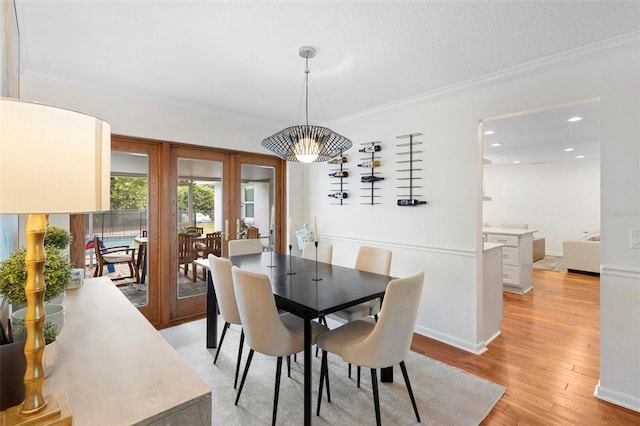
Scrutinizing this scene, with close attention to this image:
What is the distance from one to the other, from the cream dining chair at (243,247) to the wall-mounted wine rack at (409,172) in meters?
1.80

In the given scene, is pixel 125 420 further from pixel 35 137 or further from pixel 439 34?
pixel 439 34

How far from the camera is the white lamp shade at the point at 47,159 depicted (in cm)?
64

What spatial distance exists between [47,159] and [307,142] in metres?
1.94

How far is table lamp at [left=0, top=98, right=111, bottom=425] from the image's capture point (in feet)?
2.12

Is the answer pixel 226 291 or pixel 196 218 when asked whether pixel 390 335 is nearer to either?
pixel 226 291

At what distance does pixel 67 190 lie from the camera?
71 cm

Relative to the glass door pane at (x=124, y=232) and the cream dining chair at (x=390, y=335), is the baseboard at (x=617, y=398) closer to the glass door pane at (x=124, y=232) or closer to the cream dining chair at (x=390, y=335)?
the cream dining chair at (x=390, y=335)

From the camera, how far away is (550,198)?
8039mm

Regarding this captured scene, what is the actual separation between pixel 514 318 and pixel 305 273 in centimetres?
285

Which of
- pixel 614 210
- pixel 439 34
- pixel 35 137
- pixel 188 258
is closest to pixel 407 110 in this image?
pixel 439 34

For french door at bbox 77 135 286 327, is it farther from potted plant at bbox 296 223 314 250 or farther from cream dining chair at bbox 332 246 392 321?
cream dining chair at bbox 332 246 392 321

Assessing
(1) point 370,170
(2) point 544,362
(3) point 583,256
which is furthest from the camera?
(3) point 583,256

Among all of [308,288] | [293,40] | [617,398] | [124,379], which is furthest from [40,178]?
[617,398]

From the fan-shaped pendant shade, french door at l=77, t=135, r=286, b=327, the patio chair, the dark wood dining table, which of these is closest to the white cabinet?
the dark wood dining table
